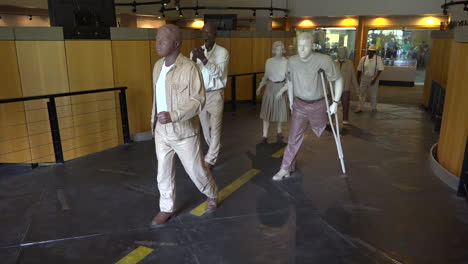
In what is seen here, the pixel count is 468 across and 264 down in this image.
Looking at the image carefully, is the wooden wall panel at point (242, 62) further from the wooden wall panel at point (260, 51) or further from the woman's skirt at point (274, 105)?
the woman's skirt at point (274, 105)

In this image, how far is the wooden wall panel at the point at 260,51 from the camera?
36.4ft

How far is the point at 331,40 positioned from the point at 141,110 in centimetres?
1144

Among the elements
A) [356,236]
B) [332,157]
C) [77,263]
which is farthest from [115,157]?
[356,236]

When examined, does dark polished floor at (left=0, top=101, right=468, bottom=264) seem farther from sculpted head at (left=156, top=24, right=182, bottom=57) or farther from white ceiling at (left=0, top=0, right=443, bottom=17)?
white ceiling at (left=0, top=0, right=443, bottom=17)

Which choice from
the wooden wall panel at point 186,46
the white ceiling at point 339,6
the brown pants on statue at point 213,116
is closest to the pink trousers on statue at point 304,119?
the brown pants on statue at point 213,116

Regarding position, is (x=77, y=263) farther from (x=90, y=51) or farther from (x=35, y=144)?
(x=90, y=51)

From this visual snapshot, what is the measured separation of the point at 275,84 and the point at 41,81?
3519 millimetres

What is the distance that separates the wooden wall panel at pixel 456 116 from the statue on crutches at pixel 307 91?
4.44 ft

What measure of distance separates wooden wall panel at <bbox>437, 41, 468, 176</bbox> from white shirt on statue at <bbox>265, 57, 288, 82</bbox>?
230 centimetres

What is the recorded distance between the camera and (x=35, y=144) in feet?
18.1

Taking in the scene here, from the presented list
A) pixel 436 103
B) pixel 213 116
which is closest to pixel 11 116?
pixel 213 116

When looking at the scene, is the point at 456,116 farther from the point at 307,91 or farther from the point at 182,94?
the point at 182,94

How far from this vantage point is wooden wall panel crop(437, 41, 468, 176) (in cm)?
420

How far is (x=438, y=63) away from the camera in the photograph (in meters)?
8.97
